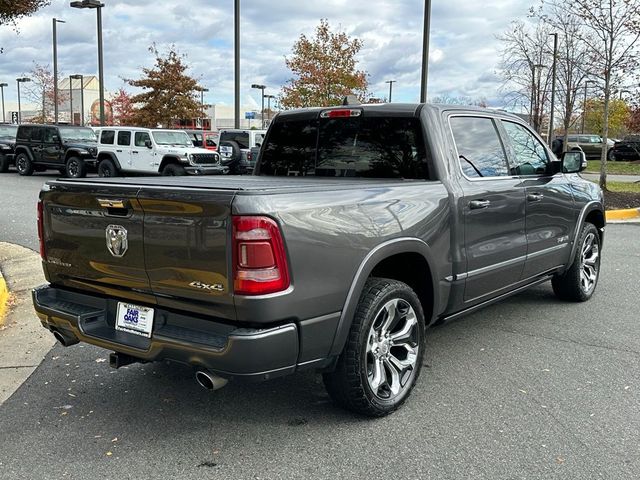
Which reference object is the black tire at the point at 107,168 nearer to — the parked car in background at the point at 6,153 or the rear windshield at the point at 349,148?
the parked car in background at the point at 6,153

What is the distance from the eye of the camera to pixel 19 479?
9.72 ft

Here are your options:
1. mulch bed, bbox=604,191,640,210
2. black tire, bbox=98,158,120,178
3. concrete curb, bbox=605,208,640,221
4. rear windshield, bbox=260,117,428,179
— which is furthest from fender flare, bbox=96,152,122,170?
rear windshield, bbox=260,117,428,179

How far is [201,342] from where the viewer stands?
2.97 meters

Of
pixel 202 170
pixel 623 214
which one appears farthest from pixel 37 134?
pixel 623 214

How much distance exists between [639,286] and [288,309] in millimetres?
5271

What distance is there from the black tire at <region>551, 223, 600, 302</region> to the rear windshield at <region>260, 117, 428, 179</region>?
2.38 metres

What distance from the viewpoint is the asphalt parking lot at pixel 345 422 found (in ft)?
10.1

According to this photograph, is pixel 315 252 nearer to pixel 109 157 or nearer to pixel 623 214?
pixel 623 214

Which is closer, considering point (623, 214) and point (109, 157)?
point (623, 214)

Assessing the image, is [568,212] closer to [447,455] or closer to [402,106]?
[402,106]

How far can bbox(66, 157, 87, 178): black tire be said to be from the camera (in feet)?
69.2

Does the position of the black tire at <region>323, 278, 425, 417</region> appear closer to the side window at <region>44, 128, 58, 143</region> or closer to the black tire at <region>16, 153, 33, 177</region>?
the side window at <region>44, 128, 58, 143</region>

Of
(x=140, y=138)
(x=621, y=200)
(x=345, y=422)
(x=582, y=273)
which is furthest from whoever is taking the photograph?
(x=140, y=138)

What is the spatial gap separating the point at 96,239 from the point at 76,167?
19396 mm
